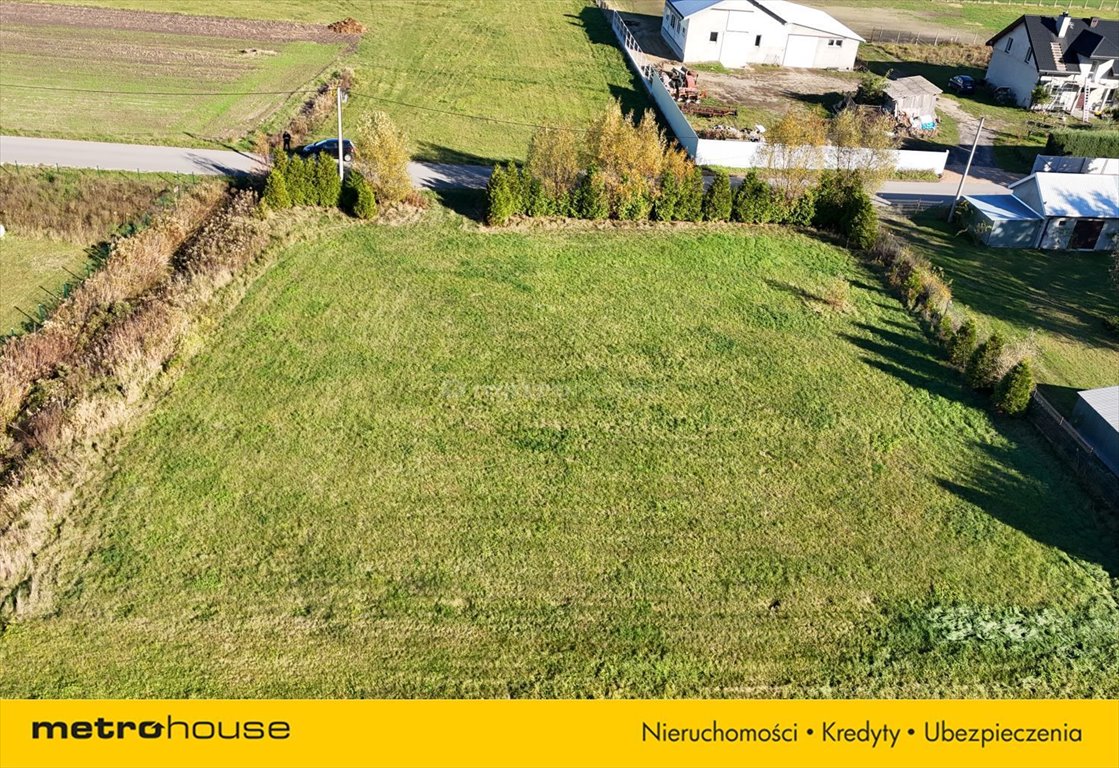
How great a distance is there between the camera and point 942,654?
14344 mm

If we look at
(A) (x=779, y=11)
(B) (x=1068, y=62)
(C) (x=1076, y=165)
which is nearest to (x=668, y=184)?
(C) (x=1076, y=165)

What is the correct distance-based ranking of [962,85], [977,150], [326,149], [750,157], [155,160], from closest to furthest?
1. [155,160]
2. [326,149]
3. [750,157]
4. [977,150]
5. [962,85]

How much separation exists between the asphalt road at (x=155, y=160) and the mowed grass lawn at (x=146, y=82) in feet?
3.21

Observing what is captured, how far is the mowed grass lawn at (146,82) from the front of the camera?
33438 millimetres

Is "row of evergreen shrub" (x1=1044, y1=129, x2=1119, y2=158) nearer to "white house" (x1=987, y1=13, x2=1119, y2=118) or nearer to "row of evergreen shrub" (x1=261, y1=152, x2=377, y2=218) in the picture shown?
"white house" (x1=987, y1=13, x2=1119, y2=118)

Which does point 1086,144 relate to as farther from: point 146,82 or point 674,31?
point 146,82

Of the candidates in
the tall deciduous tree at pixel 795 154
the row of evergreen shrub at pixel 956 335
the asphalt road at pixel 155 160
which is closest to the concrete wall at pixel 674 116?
the tall deciduous tree at pixel 795 154

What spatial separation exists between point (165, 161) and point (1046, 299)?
32884mm

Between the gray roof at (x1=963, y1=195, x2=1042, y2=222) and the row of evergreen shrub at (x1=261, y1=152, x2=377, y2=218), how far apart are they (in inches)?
913

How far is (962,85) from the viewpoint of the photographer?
46.4 m

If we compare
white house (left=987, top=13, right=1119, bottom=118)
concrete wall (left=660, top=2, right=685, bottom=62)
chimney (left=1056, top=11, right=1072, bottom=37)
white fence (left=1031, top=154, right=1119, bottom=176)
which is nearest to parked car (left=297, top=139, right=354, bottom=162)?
concrete wall (left=660, top=2, right=685, bottom=62)

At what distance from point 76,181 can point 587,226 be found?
18.9 m

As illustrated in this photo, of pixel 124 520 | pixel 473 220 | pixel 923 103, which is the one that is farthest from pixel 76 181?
pixel 923 103

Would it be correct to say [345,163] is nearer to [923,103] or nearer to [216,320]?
[216,320]
